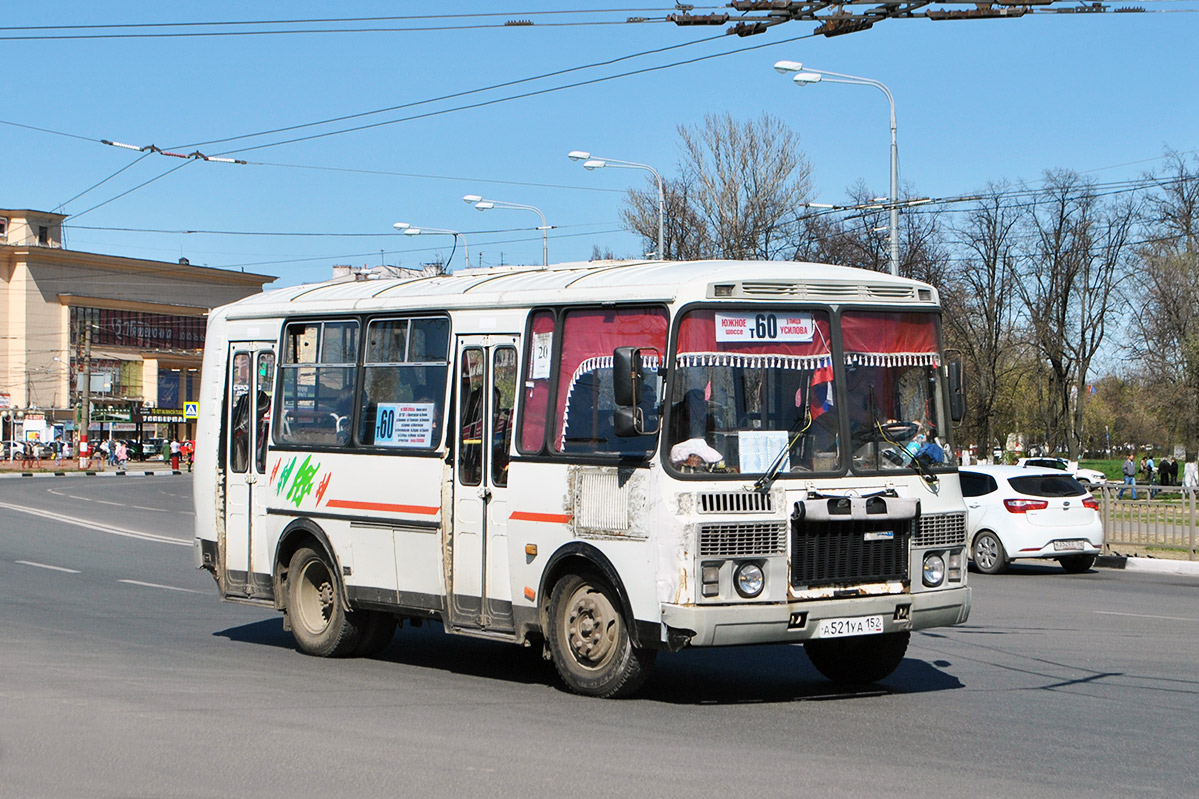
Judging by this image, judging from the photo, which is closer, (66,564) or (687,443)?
(687,443)

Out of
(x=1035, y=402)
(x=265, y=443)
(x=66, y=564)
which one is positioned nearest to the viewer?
(x=265, y=443)

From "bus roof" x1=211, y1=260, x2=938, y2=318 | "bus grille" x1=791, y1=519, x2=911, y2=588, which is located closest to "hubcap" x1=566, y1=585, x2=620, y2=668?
"bus grille" x1=791, y1=519, x2=911, y2=588

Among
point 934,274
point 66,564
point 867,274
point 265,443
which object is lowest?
point 66,564

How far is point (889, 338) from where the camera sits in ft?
32.2

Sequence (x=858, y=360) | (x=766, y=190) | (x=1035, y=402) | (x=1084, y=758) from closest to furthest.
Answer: (x=1084, y=758)
(x=858, y=360)
(x=766, y=190)
(x=1035, y=402)

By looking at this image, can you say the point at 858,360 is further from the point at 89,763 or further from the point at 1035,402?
the point at 1035,402

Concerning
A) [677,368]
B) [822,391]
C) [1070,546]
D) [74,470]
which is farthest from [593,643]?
[74,470]

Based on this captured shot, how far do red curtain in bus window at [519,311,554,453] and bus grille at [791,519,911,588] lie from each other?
77.3 inches

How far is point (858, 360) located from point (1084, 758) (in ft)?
10.1

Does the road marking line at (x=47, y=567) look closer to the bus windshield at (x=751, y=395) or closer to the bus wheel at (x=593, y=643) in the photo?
the bus wheel at (x=593, y=643)

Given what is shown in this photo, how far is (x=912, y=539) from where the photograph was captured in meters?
9.51

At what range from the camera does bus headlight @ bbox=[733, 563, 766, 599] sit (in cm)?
888

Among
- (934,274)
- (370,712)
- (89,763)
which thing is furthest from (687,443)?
(934,274)

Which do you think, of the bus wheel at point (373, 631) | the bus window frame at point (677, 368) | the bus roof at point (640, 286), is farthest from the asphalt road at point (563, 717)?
the bus roof at point (640, 286)
